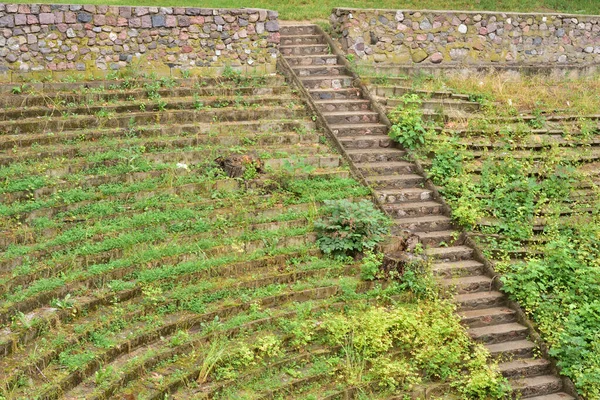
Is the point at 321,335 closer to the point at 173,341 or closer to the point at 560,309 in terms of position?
the point at 173,341

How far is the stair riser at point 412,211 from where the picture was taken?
35.4 ft

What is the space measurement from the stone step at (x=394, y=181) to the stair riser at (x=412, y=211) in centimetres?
56

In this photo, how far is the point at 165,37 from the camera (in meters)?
12.2

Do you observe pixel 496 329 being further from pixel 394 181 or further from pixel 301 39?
pixel 301 39

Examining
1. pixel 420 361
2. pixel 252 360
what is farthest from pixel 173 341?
pixel 420 361

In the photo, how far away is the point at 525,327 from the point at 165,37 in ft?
25.1

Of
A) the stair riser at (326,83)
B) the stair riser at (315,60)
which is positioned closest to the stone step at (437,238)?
the stair riser at (326,83)

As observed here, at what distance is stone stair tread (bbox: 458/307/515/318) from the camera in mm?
9453

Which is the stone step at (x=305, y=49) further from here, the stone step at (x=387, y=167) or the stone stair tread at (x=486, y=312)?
the stone stair tread at (x=486, y=312)

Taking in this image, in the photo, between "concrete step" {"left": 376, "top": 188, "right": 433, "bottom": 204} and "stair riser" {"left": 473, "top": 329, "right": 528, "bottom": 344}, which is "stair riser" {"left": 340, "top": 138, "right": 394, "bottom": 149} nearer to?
"concrete step" {"left": 376, "top": 188, "right": 433, "bottom": 204}

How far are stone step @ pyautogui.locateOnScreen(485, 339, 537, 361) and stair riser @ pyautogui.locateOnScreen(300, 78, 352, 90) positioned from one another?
590cm

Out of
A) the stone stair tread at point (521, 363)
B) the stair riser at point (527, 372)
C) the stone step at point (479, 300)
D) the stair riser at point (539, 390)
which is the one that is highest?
the stone step at point (479, 300)

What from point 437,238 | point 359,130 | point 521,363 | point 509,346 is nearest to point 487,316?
point 509,346

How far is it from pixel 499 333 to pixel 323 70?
6279 mm
